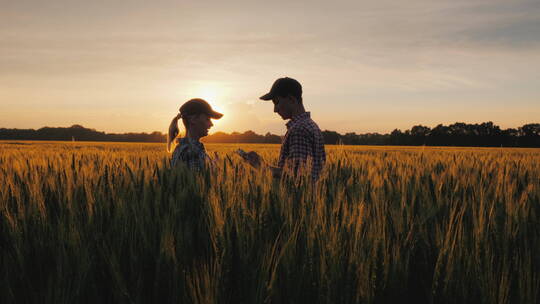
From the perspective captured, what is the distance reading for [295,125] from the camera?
11.1 feet

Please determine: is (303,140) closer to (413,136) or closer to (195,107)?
(195,107)

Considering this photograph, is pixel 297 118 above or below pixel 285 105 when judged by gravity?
below

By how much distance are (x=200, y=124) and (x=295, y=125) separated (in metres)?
1.25

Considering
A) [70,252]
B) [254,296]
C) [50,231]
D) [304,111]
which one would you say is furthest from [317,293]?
[304,111]

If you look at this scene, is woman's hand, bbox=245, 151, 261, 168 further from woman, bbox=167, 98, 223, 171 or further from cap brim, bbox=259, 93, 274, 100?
woman, bbox=167, 98, 223, 171

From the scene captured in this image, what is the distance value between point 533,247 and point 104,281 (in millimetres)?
1538

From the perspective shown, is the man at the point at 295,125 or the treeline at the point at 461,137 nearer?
the man at the point at 295,125

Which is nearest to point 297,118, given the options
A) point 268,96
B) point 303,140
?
point 303,140

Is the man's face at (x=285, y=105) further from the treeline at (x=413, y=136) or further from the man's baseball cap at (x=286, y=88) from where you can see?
the treeline at (x=413, y=136)

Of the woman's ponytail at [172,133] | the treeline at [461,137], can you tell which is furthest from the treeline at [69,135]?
the woman's ponytail at [172,133]

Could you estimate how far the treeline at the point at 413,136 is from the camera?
154 feet

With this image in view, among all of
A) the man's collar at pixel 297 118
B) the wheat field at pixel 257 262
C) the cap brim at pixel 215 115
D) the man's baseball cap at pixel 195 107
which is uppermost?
the man's baseball cap at pixel 195 107

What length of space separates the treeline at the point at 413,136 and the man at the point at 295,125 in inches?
1644

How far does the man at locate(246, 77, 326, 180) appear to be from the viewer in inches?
133
